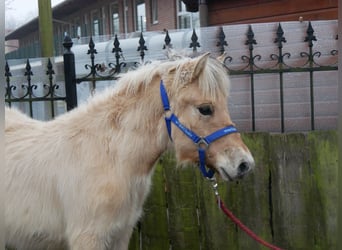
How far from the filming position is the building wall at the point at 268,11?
21.8 ft

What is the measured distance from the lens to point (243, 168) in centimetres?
280

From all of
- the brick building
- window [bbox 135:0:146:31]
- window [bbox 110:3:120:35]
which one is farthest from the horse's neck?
window [bbox 110:3:120:35]

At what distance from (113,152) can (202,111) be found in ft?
→ 2.10

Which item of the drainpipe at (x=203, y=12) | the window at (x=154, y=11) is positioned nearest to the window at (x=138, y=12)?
the window at (x=154, y=11)

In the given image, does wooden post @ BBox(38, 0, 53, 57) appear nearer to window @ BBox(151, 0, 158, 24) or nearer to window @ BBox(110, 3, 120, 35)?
window @ BBox(151, 0, 158, 24)

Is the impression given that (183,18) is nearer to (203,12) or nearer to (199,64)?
(203,12)

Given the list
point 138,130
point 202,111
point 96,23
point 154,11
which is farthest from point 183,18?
point 202,111

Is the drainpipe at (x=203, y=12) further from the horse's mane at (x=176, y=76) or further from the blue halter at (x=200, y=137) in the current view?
the blue halter at (x=200, y=137)

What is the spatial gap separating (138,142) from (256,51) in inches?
91.1

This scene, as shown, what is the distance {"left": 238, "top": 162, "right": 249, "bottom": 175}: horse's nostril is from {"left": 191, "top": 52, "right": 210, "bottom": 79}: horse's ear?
0.63 meters

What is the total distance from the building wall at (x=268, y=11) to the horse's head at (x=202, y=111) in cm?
394

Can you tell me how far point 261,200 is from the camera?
421 centimetres

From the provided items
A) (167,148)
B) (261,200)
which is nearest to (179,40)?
(261,200)

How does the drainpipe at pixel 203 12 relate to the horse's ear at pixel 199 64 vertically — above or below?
above
